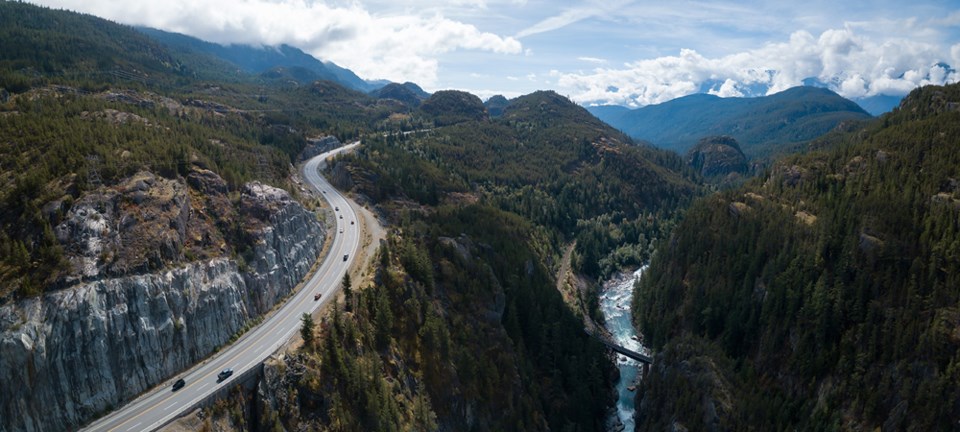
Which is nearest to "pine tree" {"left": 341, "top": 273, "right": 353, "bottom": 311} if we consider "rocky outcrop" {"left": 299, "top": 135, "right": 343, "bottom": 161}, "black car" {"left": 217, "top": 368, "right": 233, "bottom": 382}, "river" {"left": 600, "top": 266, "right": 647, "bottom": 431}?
"black car" {"left": 217, "top": 368, "right": 233, "bottom": 382}

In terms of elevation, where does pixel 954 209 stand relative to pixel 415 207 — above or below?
above

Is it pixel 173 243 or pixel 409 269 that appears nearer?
pixel 173 243

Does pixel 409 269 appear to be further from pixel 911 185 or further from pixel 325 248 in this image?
pixel 911 185

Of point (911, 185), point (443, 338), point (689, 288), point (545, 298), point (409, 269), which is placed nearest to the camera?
point (443, 338)

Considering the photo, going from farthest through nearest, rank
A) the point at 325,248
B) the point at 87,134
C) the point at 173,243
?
1. the point at 325,248
2. the point at 87,134
3. the point at 173,243

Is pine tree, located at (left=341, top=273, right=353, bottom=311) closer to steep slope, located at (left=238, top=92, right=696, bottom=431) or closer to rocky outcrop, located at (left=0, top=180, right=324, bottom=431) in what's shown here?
steep slope, located at (left=238, top=92, right=696, bottom=431)

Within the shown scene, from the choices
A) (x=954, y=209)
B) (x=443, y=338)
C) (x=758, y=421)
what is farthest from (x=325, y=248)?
(x=954, y=209)

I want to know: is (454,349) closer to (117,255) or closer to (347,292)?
(347,292)

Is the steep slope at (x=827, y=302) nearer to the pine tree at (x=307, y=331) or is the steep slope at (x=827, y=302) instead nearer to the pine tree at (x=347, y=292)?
the pine tree at (x=347, y=292)
